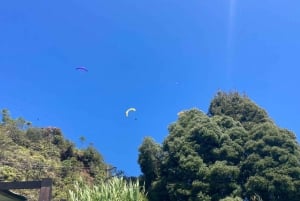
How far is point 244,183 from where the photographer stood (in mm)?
12031

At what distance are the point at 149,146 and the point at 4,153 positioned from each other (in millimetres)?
5429

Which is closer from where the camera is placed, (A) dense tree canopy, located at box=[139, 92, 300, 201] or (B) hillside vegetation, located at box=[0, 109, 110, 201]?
(A) dense tree canopy, located at box=[139, 92, 300, 201]

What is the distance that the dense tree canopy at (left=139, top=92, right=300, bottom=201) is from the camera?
11484 mm

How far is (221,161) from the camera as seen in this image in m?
12.2

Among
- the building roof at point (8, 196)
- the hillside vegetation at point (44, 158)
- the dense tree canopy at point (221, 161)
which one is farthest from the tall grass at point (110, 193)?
the hillside vegetation at point (44, 158)

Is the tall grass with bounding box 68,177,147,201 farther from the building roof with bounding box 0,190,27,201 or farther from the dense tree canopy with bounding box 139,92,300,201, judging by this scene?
the dense tree canopy with bounding box 139,92,300,201

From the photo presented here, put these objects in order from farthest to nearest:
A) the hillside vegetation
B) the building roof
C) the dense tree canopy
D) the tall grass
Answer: the hillside vegetation → the dense tree canopy → the building roof → the tall grass

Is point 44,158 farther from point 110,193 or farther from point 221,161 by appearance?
point 110,193

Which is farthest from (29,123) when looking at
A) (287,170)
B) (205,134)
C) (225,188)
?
(287,170)

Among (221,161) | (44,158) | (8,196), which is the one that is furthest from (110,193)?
(44,158)

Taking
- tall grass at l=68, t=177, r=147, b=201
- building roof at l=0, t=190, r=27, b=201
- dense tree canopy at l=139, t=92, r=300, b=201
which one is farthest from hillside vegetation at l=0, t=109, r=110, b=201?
tall grass at l=68, t=177, r=147, b=201

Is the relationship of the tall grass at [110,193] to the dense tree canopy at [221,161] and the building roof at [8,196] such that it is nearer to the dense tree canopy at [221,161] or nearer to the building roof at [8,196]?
the building roof at [8,196]

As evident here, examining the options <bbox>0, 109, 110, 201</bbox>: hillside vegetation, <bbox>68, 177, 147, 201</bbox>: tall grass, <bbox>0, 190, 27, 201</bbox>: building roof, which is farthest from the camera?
<bbox>0, 109, 110, 201</bbox>: hillside vegetation

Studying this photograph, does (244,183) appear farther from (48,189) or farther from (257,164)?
(48,189)
